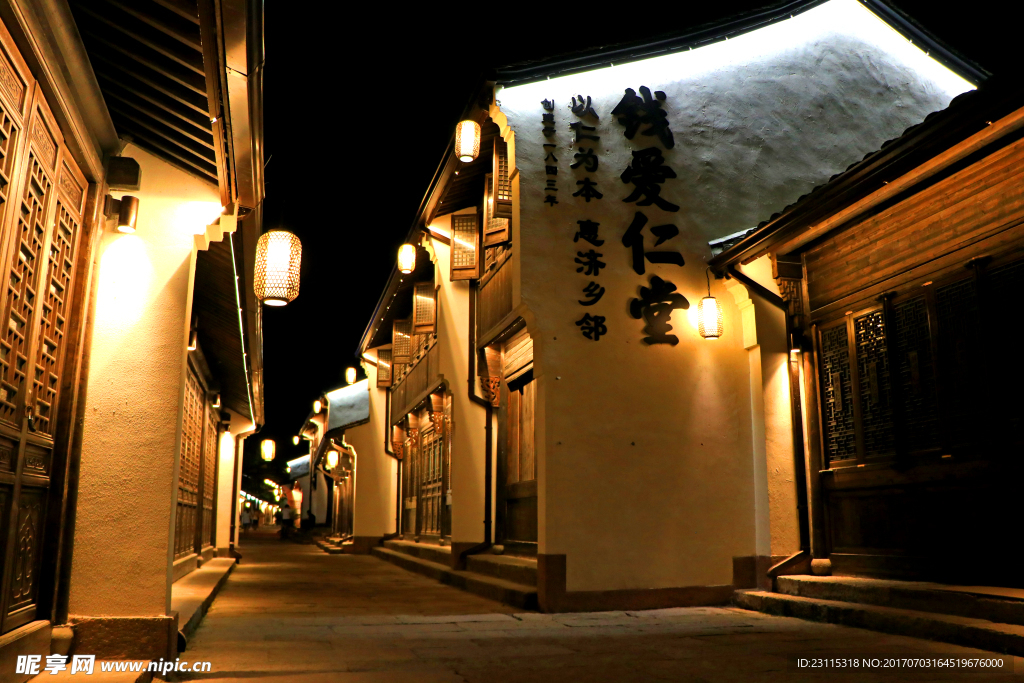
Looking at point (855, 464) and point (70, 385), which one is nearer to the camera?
point (70, 385)

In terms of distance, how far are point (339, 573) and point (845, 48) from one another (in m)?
13.3

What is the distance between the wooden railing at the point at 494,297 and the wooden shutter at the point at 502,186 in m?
1.83

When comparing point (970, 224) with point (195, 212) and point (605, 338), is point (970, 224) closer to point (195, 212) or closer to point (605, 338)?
point (605, 338)

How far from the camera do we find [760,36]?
11547 mm

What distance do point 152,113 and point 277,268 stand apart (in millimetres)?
2075

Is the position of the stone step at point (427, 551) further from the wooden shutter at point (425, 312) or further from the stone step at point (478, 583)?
the wooden shutter at point (425, 312)

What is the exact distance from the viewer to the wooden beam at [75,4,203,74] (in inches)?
186

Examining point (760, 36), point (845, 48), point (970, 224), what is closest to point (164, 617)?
point (970, 224)

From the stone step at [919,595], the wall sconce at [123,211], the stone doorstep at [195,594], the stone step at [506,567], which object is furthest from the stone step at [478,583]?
the wall sconce at [123,211]

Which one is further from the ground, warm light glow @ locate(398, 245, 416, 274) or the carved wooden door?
warm light glow @ locate(398, 245, 416, 274)

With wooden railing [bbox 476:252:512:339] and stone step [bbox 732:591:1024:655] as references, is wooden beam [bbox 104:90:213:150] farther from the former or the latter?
stone step [bbox 732:591:1024:655]

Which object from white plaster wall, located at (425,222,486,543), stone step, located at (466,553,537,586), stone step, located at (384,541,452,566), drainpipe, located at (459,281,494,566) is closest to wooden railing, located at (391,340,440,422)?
white plaster wall, located at (425,222,486,543)

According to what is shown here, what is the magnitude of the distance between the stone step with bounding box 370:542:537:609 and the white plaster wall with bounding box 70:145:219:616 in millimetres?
4748

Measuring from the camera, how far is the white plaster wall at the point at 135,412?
18.2ft
